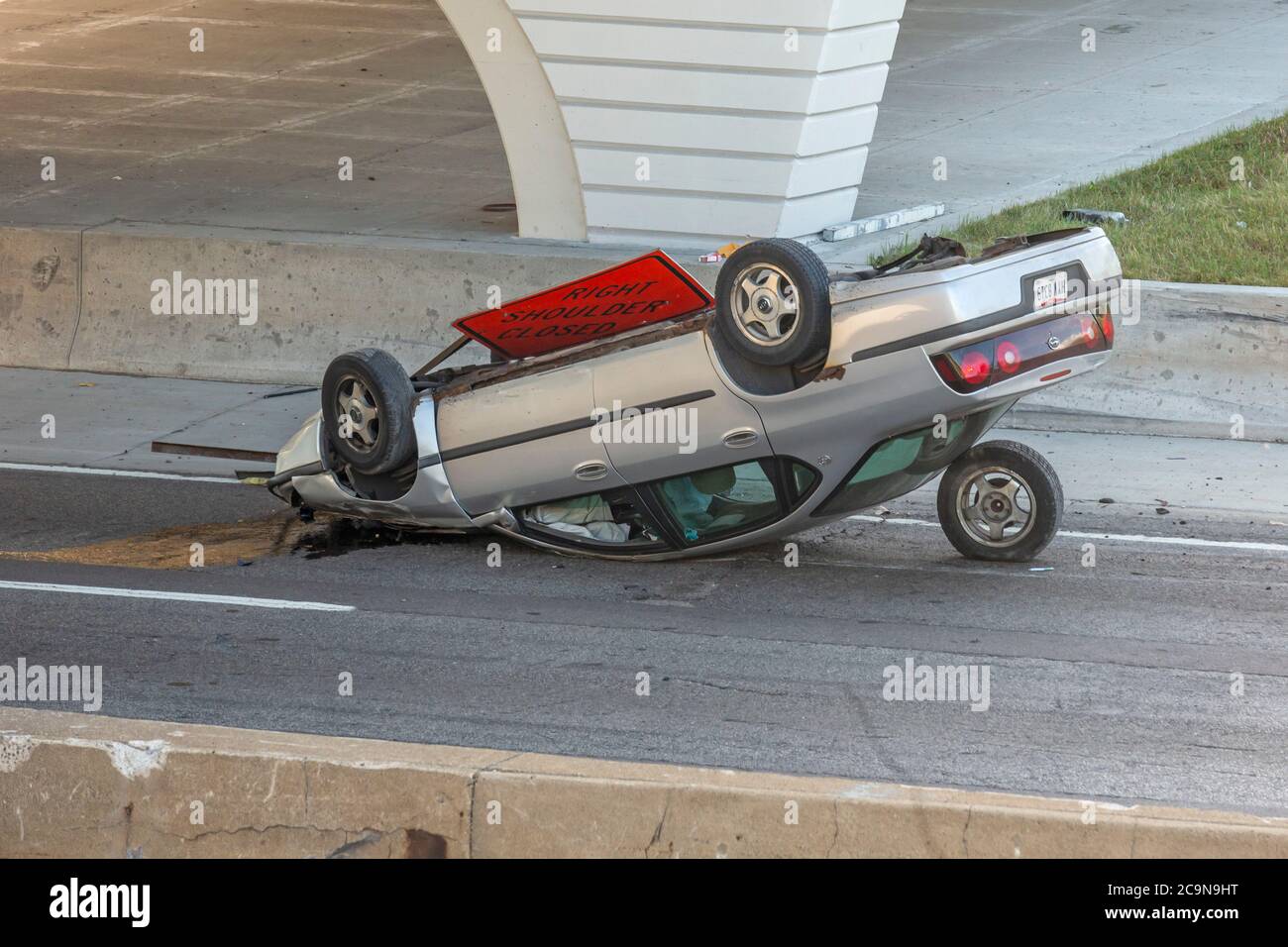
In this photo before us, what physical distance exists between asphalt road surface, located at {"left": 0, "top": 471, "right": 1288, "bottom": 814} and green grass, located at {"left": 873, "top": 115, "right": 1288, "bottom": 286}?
3150 mm

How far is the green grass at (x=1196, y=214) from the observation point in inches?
482

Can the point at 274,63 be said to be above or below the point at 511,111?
above

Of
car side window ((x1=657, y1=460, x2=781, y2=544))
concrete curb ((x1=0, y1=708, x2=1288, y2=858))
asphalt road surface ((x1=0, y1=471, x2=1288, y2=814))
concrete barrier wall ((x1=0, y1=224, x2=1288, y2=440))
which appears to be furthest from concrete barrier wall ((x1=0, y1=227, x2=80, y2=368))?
concrete curb ((x1=0, y1=708, x2=1288, y2=858))

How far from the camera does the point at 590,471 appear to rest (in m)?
8.52

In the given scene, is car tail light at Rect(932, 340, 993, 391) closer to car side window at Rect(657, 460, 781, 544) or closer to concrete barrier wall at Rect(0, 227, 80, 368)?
car side window at Rect(657, 460, 781, 544)

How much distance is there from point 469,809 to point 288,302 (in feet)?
30.8

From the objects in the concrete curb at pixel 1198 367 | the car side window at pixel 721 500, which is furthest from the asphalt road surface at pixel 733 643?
the concrete curb at pixel 1198 367

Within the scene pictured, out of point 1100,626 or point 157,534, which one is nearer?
point 1100,626

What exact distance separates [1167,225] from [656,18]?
14.0ft

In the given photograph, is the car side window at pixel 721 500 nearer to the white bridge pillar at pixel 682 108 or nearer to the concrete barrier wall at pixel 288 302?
the concrete barrier wall at pixel 288 302

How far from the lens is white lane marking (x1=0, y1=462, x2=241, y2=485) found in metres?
11.1

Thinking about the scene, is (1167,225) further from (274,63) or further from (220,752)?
(274,63)

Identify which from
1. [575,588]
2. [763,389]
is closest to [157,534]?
[575,588]

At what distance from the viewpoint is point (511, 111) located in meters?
14.5
